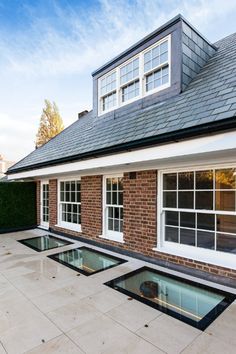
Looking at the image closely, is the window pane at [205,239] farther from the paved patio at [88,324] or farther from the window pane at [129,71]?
the window pane at [129,71]

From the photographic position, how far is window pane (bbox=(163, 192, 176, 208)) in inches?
Answer: 210

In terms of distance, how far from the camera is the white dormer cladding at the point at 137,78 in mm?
6203

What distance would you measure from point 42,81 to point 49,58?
8.22 ft

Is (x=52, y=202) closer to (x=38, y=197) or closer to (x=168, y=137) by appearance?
(x=38, y=197)

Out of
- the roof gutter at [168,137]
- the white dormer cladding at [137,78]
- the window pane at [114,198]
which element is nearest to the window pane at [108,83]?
the white dormer cladding at [137,78]

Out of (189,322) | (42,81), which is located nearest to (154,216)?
(189,322)

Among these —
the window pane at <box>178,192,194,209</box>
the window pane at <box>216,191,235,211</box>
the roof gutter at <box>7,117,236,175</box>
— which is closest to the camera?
the roof gutter at <box>7,117,236,175</box>

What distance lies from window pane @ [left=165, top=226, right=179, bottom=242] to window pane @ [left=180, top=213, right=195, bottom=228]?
249mm

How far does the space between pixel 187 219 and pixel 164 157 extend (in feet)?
6.07

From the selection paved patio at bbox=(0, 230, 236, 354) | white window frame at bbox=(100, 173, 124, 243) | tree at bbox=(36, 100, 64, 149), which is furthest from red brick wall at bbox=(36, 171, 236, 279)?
tree at bbox=(36, 100, 64, 149)

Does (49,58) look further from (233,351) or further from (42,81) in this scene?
(233,351)

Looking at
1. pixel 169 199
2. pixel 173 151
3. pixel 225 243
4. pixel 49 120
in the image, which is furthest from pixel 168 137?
pixel 49 120

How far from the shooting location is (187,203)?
16.8 ft

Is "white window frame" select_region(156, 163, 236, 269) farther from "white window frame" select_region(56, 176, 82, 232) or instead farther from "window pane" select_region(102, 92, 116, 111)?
"window pane" select_region(102, 92, 116, 111)
